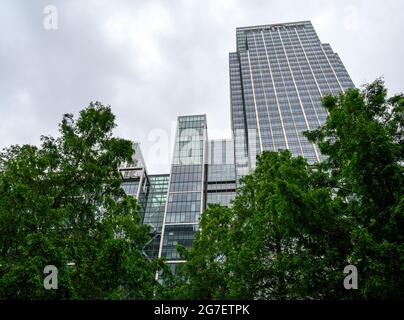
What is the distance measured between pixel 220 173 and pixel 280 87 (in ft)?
206

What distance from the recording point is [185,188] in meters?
67.6

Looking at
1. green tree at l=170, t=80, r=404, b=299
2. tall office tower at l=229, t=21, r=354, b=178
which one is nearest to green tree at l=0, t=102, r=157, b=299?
green tree at l=170, t=80, r=404, b=299

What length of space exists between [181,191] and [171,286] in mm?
53929

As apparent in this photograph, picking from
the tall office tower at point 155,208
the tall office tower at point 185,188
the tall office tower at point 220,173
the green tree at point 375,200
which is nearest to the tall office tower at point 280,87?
the tall office tower at point 220,173

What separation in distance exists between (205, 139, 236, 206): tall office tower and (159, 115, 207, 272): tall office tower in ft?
11.4

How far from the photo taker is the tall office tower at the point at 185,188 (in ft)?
187

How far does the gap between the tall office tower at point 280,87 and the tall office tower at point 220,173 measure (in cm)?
282

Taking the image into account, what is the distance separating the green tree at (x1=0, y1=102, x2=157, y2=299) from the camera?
7.94 metres

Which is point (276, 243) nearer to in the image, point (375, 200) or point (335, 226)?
point (335, 226)

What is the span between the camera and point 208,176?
74688 millimetres

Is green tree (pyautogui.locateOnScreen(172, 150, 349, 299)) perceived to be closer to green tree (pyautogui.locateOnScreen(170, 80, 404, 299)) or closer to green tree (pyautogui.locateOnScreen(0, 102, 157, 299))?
green tree (pyautogui.locateOnScreen(170, 80, 404, 299))

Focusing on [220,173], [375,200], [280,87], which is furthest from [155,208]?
[280,87]
